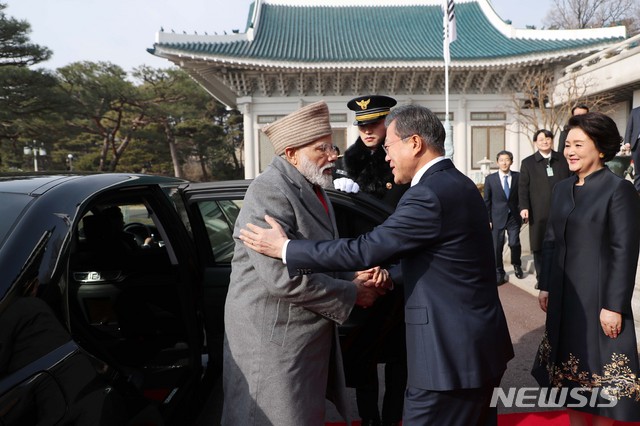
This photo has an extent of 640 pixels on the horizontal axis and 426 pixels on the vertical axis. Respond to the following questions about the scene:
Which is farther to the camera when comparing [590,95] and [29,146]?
[29,146]

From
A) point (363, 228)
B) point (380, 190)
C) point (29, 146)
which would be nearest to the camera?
point (363, 228)

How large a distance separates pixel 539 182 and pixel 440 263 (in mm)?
4210

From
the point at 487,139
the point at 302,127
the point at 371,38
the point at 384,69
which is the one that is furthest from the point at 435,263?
the point at 371,38

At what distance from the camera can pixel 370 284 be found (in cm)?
175

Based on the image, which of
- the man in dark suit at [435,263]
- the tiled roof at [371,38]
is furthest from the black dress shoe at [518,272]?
the tiled roof at [371,38]

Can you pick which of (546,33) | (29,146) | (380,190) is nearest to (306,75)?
(546,33)

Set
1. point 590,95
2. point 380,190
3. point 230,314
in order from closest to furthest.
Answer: point 230,314 < point 380,190 < point 590,95

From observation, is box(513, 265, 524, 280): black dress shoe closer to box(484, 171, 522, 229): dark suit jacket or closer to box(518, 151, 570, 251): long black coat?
box(484, 171, 522, 229): dark suit jacket

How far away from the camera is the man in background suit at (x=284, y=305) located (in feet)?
4.96

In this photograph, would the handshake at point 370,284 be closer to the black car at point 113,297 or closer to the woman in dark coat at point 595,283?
the black car at point 113,297

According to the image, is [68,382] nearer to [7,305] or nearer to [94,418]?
[94,418]

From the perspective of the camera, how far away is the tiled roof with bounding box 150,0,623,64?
14.7m

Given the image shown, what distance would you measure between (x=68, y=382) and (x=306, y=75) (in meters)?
15.0

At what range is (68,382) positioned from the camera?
1.21m
